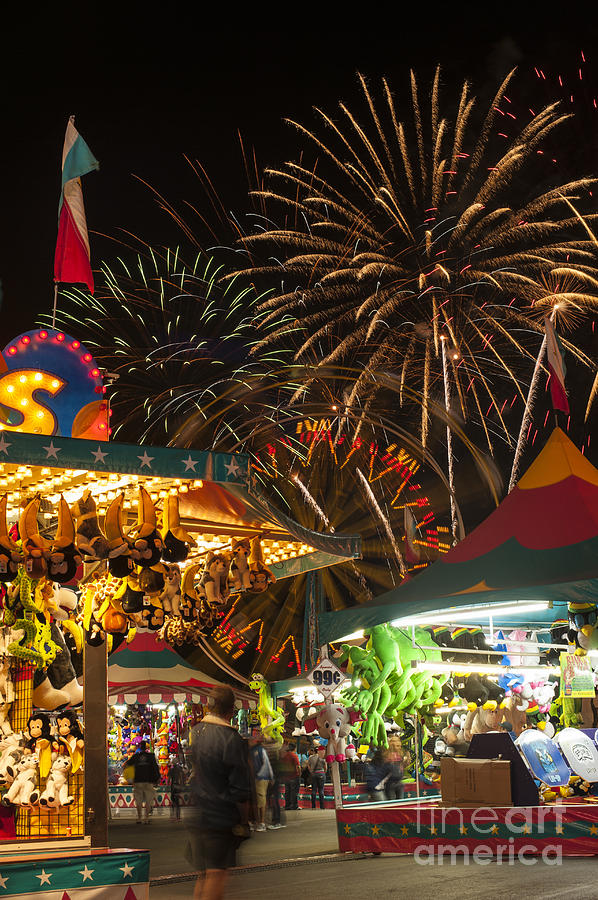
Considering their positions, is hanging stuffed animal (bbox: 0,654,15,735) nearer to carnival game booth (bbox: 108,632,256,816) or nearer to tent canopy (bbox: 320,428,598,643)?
tent canopy (bbox: 320,428,598,643)

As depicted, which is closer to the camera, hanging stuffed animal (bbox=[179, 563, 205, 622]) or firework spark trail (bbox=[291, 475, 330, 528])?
hanging stuffed animal (bbox=[179, 563, 205, 622])

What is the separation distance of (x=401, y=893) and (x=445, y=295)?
11838 millimetres

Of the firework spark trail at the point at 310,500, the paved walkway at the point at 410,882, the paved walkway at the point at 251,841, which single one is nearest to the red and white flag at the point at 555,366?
the paved walkway at the point at 410,882

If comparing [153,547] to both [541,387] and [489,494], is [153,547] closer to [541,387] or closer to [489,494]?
[541,387]

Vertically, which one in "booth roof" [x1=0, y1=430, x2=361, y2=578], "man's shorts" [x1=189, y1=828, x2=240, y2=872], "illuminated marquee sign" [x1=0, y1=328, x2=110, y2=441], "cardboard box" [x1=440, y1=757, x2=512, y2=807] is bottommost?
"cardboard box" [x1=440, y1=757, x2=512, y2=807]

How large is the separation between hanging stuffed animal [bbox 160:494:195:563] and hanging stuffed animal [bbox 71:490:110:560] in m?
0.57

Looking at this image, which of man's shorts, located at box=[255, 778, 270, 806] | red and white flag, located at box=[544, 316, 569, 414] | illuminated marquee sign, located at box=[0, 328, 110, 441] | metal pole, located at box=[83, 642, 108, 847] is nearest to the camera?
illuminated marquee sign, located at box=[0, 328, 110, 441]

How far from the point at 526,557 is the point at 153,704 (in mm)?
17413

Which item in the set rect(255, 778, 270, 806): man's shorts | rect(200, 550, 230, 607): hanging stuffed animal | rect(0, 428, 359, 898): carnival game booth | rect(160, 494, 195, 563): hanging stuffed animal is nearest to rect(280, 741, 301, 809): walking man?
rect(255, 778, 270, 806): man's shorts

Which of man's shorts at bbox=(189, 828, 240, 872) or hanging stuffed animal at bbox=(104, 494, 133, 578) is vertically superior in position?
hanging stuffed animal at bbox=(104, 494, 133, 578)

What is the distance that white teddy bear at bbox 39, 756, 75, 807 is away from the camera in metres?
8.08

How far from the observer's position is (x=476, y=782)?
1198cm

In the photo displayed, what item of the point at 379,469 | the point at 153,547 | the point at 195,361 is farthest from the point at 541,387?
the point at 153,547

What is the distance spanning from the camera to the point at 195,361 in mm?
19266
